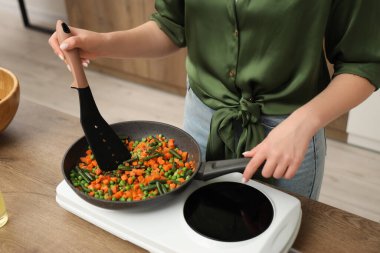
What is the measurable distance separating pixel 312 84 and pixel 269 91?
0.10m

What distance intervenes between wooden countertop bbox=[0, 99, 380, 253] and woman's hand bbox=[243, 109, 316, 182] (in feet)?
0.49

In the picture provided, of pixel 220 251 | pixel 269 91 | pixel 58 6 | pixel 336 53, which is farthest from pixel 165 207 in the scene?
pixel 58 6

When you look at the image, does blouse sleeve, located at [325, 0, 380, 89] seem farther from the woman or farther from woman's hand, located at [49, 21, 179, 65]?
woman's hand, located at [49, 21, 179, 65]

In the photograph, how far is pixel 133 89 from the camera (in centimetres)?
288

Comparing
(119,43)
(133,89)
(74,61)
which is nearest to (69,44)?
(74,61)

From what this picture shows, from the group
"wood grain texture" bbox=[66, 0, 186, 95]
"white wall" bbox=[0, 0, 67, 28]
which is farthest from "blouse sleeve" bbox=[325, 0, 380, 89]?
"white wall" bbox=[0, 0, 67, 28]

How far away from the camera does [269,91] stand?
38.9 inches

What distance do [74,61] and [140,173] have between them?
0.26 metres

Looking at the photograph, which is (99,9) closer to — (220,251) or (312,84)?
(312,84)

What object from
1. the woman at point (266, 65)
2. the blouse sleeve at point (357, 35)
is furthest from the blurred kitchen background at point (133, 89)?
the blouse sleeve at point (357, 35)

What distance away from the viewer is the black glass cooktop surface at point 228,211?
2.46 feet

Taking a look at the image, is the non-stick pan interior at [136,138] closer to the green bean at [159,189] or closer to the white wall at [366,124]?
the green bean at [159,189]

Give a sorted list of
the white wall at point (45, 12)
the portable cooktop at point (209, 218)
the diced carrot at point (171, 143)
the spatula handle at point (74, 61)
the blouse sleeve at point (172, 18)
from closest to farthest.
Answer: the portable cooktop at point (209, 218) → the spatula handle at point (74, 61) → the diced carrot at point (171, 143) → the blouse sleeve at point (172, 18) → the white wall at point (45, 12)

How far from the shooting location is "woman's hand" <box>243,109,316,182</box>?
751 mm
